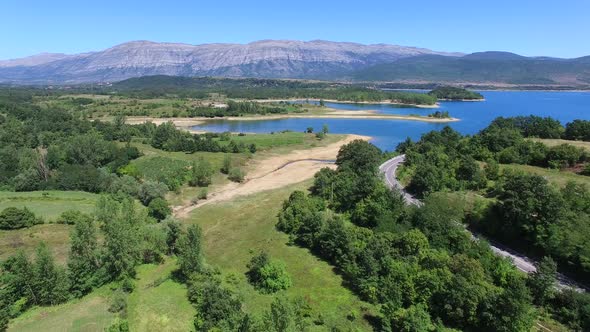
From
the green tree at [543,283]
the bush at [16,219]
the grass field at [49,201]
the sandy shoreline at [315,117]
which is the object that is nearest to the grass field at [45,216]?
the grass field at [49,201]

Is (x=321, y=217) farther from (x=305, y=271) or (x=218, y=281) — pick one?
(x=218, y=281)

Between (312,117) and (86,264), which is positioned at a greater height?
(86,264)

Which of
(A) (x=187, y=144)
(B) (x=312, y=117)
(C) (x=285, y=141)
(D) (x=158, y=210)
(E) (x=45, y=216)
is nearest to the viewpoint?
(E) (x=45, y=216)

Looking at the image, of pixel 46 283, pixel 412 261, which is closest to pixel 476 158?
pixel 412 261

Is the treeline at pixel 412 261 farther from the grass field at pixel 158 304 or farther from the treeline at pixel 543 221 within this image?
the grass field at pixel 158 304

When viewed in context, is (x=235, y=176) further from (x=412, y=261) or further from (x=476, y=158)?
(x=412, y=261)

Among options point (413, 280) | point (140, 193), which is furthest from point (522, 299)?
point (140, 193)

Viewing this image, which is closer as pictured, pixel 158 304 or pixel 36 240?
pixel 158 304

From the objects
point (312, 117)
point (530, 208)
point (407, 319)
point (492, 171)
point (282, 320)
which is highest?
point (530, 208)
